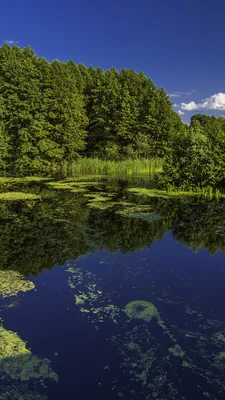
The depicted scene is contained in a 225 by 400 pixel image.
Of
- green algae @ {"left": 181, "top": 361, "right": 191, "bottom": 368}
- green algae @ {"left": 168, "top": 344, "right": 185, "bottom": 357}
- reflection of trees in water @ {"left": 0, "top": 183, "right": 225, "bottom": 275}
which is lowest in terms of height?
green algae @ {"left": 181, "top": 361, "right": 191, "bottom": 368}

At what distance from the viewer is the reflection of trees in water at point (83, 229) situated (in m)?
10.1

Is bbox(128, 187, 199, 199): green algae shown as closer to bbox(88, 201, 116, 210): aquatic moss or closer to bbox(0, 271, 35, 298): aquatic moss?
bbox(88, 201, 116, 210): aquatic moss

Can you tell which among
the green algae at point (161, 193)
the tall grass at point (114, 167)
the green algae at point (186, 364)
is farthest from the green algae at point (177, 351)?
the tall grass at point (114, 167)

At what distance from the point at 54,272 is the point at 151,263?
2706 millimetres

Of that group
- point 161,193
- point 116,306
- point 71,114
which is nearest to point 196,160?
point 161,193

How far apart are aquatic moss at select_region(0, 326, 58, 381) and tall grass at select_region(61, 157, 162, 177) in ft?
91.3

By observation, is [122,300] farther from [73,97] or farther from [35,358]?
[73,97]

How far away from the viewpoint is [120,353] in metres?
5.44

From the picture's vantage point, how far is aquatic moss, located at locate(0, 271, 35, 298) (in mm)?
7699

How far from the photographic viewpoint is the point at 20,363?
523cm

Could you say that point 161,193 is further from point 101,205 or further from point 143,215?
point 143,215

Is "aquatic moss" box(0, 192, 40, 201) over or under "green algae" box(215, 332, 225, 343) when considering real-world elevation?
over

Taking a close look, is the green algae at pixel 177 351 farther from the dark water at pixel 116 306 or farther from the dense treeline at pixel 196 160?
A: the dense treeline at pixel 196 160

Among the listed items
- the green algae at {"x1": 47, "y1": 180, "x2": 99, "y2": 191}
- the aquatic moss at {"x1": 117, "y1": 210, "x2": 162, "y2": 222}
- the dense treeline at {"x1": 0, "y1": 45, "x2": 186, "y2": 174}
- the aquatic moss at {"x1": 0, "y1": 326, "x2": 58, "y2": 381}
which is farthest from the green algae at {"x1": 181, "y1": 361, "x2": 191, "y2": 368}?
the dense treeline at {"x1": 0, "y1": 45, "x2": 186, "y2": 174}
